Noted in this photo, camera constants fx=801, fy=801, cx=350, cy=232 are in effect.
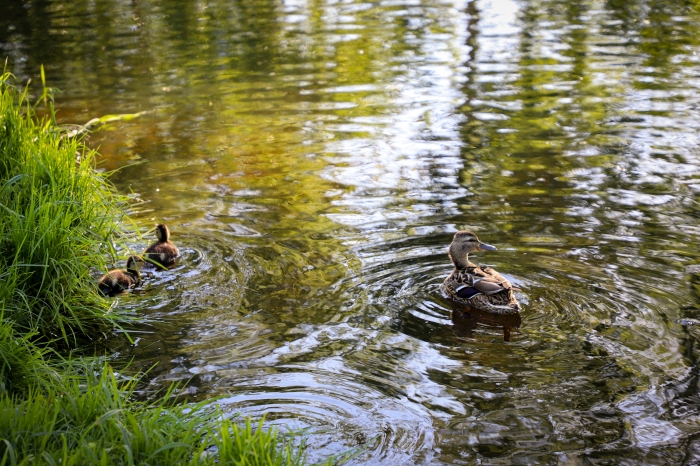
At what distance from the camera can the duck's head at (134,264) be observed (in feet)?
23.6

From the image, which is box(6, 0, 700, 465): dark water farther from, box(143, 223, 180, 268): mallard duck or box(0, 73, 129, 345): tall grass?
box(0, 73, 129, 345): tall grass

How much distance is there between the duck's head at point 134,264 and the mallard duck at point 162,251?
0.09m

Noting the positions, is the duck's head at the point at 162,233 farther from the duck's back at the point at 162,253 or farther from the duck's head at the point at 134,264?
the duck's head at the point at 134,264

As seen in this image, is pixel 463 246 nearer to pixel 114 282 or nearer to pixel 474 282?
pixel 474 282

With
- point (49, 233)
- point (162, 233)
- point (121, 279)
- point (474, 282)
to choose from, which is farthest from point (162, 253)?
point (474, 282)

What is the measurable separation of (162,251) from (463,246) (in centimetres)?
276

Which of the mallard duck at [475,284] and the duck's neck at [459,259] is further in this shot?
the duck's neck at [459,259]

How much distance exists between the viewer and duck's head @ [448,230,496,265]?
279 inches

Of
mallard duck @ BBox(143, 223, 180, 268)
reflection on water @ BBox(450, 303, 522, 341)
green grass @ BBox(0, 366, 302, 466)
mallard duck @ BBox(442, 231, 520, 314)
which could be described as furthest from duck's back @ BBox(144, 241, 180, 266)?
green grass @ BBox(0, 366, 302, 466)

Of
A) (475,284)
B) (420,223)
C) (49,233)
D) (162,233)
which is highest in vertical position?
(49,233)

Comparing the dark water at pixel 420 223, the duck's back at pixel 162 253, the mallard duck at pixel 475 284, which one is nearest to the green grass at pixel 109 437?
the dark water at pixel 420 223

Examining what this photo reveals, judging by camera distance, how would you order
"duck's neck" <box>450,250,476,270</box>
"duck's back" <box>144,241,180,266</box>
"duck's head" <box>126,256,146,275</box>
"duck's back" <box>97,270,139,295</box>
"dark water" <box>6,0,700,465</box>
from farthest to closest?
"duck's back" <box>144,241,180,266</box> < "duck's head" <box>126,256,146,275</box> < "duck's neck" <box>450,250,476,270</box> < "duck's back" <box>97,270,139,295</box> < "dark water" <box>6,0,700,465</box>

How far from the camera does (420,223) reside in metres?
8.27

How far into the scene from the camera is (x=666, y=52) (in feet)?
49.1
